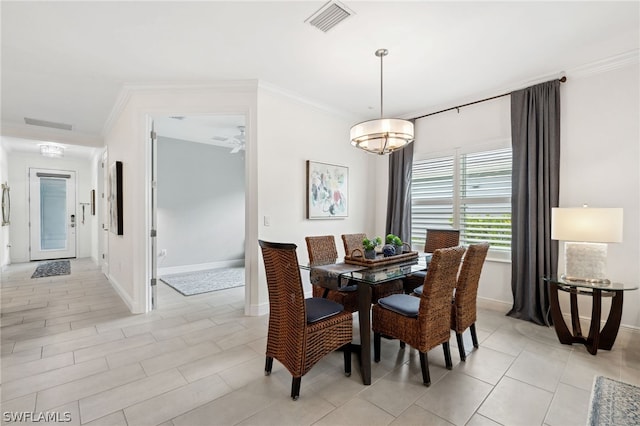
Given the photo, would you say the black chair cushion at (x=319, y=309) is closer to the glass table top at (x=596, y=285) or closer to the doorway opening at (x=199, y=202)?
the glass table top at (x=596, y=285)

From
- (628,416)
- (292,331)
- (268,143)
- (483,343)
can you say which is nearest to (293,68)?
(268,143)

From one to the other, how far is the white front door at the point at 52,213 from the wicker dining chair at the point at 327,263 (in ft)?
26.2

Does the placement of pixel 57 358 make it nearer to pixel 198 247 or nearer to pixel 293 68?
pixel 293 68

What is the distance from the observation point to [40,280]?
525 cm

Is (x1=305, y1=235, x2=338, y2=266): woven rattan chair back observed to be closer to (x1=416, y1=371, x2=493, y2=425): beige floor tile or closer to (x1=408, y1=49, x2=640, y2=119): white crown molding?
(x1=416, y1=371, x2=493, y2=425): beige floor tile

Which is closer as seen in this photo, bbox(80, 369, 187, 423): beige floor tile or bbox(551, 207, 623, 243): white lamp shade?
bbox(80, 369, 187, 423): beige floor tile

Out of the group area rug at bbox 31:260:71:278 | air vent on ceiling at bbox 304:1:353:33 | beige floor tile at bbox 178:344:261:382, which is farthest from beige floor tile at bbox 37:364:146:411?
area rug at bbox 31:260:71:278

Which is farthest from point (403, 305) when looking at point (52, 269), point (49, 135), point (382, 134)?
point (52, 269)

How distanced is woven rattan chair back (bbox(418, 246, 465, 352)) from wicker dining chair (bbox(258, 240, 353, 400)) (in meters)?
0.55

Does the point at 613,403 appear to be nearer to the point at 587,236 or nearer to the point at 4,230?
the point at 587,236

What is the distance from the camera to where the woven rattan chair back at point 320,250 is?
3.00 m

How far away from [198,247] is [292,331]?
497cm

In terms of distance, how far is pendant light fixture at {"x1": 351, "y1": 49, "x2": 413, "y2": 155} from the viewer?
8.76ft

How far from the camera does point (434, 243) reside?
3.71m
